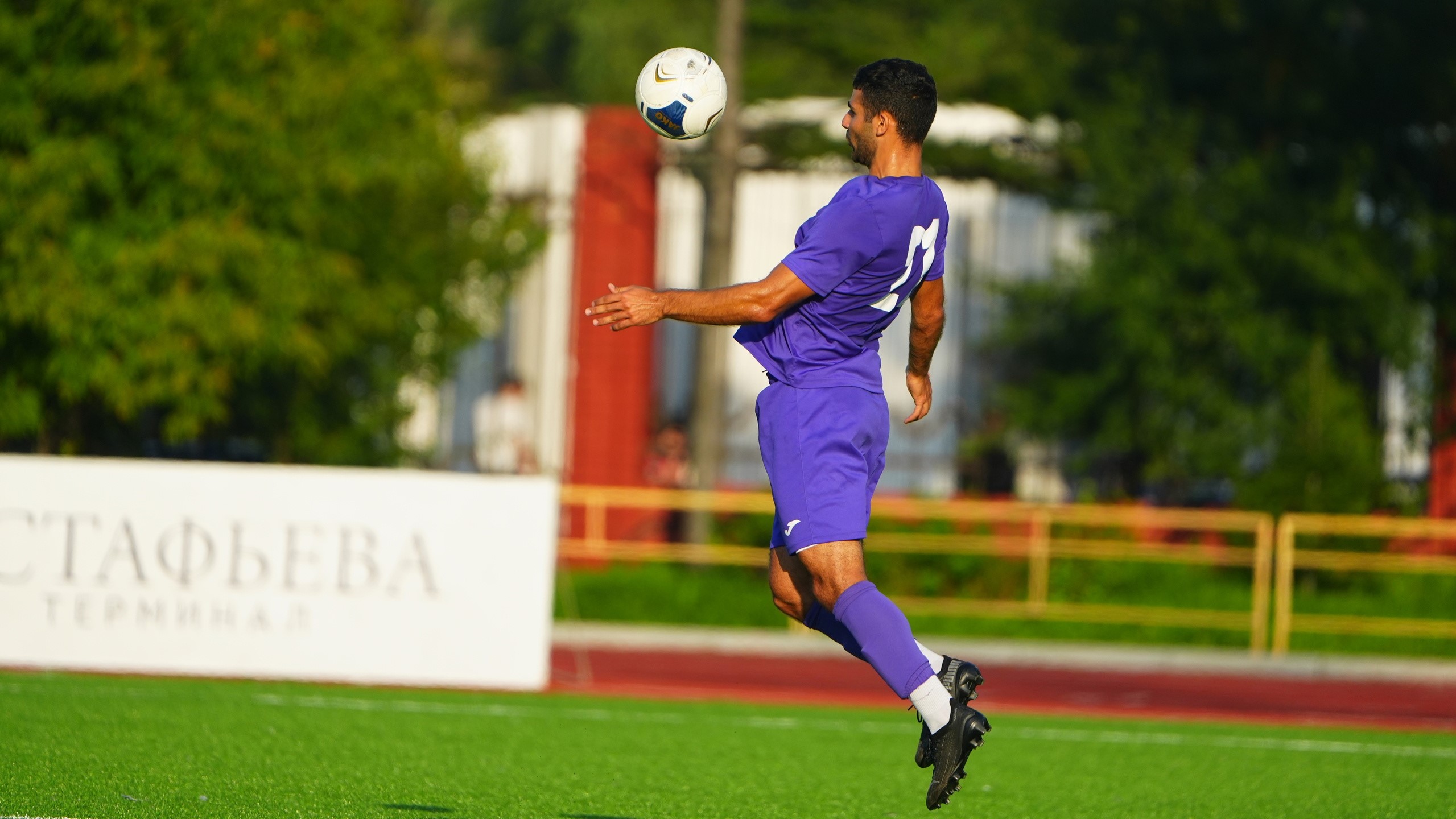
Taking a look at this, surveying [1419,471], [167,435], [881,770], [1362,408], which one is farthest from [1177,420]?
[881,770]

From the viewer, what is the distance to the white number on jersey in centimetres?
512

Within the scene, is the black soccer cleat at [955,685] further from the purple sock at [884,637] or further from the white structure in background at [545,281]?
the white structure in background at [545,281]

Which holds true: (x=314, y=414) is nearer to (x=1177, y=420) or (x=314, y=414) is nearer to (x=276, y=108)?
(x=276, y=108)

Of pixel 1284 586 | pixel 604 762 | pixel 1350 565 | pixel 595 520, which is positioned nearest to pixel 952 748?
pixel 604 762

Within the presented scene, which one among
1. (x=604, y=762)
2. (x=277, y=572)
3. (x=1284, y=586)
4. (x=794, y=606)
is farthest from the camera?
(x=1284, y=586)

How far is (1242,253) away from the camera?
1867 centimetres

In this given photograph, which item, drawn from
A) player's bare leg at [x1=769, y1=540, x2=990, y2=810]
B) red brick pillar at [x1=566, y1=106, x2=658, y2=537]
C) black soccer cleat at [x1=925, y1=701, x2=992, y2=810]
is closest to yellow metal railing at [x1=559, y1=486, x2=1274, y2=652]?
red brick pillar at [x1=566, y1=106, x2=658, y2=537]

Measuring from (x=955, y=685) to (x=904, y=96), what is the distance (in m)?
1.73

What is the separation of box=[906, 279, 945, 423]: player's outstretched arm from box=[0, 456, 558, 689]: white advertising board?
218 inches

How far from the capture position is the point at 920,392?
582 cm

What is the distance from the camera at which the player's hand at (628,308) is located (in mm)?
4730

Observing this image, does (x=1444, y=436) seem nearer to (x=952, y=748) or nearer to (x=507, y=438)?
(x=507, y=438)

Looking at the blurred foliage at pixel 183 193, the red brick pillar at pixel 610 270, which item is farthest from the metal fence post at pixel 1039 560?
the blurred foliage at pixel 183 193

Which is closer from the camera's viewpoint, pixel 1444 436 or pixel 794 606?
pixel 794 606
